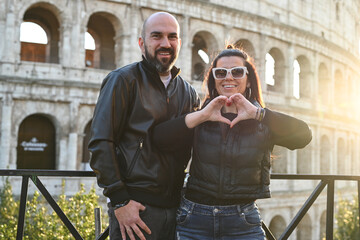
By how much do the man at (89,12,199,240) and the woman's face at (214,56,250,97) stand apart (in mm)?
332

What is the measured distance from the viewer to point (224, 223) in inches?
102

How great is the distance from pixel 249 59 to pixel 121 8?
15.7m

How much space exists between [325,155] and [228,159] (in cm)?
2387

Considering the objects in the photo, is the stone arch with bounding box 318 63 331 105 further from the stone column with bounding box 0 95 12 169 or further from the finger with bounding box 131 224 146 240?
the finger with bounding box 131 224 146 240

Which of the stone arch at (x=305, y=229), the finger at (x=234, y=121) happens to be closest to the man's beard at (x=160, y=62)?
the finger at (x=234, y=121)

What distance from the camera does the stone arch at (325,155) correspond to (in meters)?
25.0

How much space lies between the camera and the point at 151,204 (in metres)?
2.72

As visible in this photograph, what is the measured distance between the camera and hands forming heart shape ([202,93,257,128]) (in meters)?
2.57

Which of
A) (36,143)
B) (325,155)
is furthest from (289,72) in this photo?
(36,143)

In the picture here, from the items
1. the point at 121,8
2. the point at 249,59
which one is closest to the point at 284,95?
the point at 121,8

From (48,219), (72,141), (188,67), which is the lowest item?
(48,219)

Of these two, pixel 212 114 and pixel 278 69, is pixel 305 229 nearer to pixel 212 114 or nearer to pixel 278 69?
pixel 278 69

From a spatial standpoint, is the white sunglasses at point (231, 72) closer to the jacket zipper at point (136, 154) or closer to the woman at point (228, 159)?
the woman at point (228, 159)

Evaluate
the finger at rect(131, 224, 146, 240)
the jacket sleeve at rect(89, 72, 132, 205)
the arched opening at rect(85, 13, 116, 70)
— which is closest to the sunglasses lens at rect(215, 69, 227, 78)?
the jacket sleeve at rect(89, 72, 132, 205)
